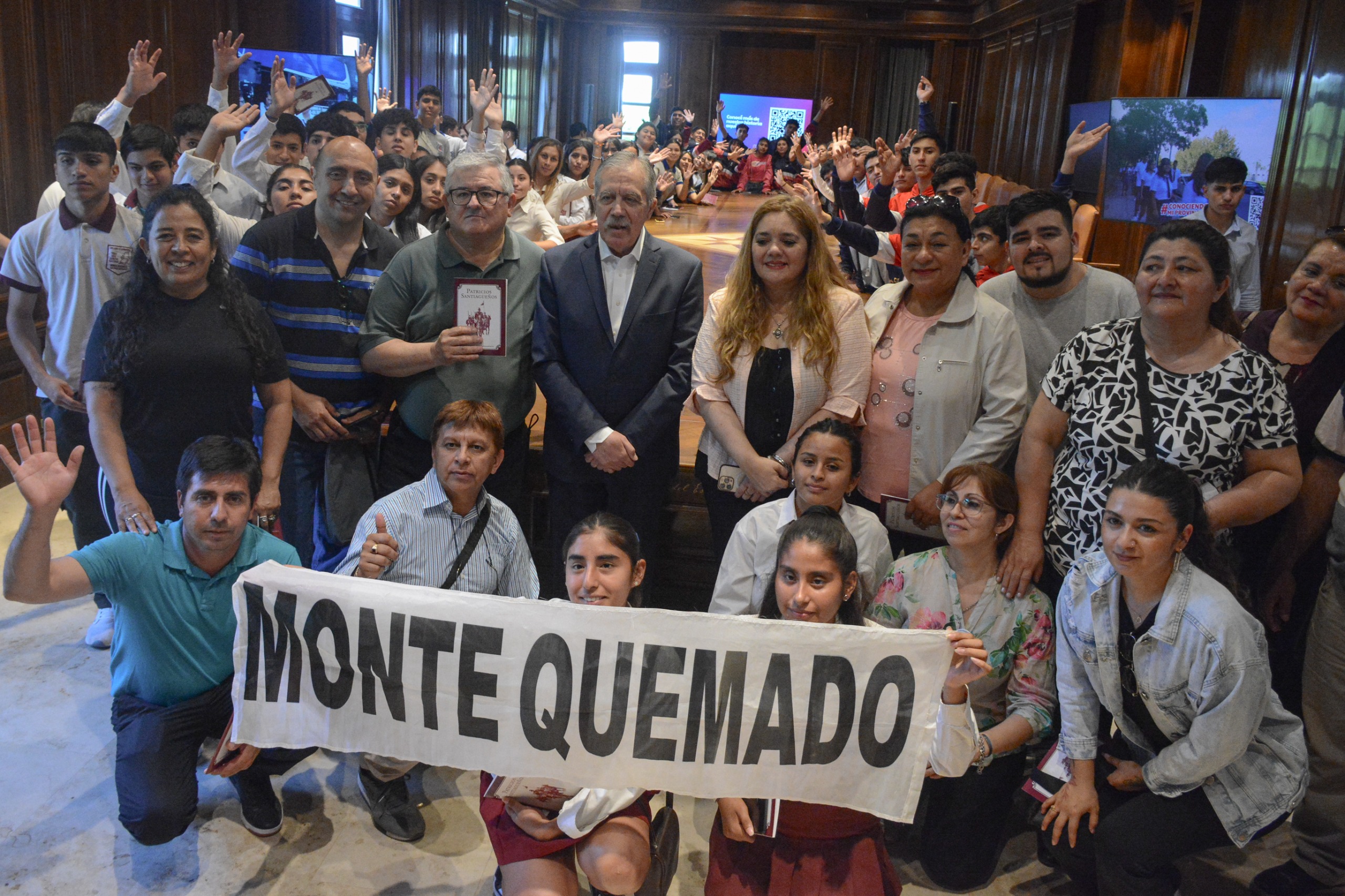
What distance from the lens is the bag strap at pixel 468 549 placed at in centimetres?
264

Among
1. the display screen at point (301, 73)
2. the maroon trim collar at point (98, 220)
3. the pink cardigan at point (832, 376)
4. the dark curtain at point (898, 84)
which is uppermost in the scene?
the dark curtain at point (898, 84)

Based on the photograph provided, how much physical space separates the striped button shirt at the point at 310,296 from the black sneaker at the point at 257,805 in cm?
111

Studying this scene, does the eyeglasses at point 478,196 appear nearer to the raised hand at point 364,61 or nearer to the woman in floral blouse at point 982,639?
the woman in floral blouse at point 982,639

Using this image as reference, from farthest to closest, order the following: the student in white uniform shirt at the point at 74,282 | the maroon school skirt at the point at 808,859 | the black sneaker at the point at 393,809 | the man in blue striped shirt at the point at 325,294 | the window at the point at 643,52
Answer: the window at the point at 643,52, the student in white uniform shirt at the point at 74,282, the man in blue striped shirt at the point at 325,294, the black sneaker at the point at 393,809, the maroon school skirt at the point at 808,859

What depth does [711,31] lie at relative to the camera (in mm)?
18984

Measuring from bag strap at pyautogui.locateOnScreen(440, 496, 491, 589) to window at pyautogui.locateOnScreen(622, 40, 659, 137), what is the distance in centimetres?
1732

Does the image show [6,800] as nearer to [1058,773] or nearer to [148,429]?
[148,429]

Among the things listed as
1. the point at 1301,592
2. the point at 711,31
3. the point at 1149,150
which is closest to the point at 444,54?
the point at 1149,150

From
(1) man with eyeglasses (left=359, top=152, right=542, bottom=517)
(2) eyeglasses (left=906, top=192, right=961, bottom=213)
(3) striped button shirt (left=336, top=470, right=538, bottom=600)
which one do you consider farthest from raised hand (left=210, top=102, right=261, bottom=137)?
(2) eyeglasses (left=906, top=192, right=961, bottom=213)

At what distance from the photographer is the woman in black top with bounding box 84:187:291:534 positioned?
2.70 metres

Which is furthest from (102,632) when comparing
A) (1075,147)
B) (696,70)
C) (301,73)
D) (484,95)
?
(696,70)

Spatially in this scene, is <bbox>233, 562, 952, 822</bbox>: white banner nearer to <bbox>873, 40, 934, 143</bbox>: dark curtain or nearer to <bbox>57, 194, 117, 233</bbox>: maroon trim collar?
<bbox>57, 194, 117, 233</bbox>: maroon trim collar

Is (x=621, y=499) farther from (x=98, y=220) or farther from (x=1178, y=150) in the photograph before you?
(x=1178, y=150)

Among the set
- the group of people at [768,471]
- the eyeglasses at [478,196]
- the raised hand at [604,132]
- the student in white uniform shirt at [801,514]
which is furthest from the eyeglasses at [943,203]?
the raised hand at [604,132]
